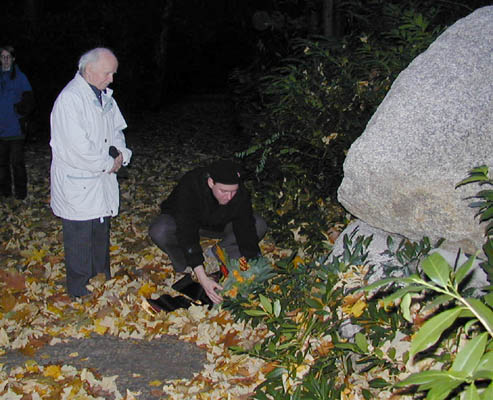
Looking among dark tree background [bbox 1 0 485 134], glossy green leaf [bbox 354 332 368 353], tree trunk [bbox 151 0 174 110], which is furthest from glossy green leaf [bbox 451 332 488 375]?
tree trunk [bbox 151 0 174 110]

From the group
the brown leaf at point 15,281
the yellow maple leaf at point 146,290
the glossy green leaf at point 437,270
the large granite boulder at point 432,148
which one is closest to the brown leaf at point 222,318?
the yellow maple leaf at point 146,290

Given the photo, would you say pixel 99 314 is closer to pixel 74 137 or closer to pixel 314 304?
pixel 74 137

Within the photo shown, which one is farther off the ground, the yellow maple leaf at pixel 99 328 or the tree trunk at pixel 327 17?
the tree trunk at pixel 327 17

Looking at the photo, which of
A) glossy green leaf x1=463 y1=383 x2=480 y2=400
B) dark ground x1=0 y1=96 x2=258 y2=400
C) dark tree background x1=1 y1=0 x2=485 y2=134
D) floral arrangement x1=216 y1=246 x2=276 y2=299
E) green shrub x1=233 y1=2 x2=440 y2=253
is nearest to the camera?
glossy green leaf x1=463 y1=383 x2=480 y2=400

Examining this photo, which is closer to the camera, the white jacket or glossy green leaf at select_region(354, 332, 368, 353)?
glossy green leaf at select_region(354, 332, 368, 353)

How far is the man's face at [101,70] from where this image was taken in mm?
3844

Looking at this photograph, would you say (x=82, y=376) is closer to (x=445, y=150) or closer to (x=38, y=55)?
(x=445, y=150)

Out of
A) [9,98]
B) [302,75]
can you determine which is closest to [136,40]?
[9,98]

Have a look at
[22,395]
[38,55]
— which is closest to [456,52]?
[22,395]

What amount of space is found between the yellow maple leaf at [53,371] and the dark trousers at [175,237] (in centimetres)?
153

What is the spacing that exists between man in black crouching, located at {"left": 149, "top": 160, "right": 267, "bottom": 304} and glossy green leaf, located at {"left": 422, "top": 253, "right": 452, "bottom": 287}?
2833 millimetres

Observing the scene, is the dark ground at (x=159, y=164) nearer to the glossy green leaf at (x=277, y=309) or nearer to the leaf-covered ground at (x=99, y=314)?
the leaf-covered ground at (x=99, y=314)

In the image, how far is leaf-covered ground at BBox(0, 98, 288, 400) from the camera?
3205 mm

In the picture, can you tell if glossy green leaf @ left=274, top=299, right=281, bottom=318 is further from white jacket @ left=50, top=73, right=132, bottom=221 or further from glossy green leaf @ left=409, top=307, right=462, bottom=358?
glossy green leaf @ left=409, top=307, right=462, bottom=358
